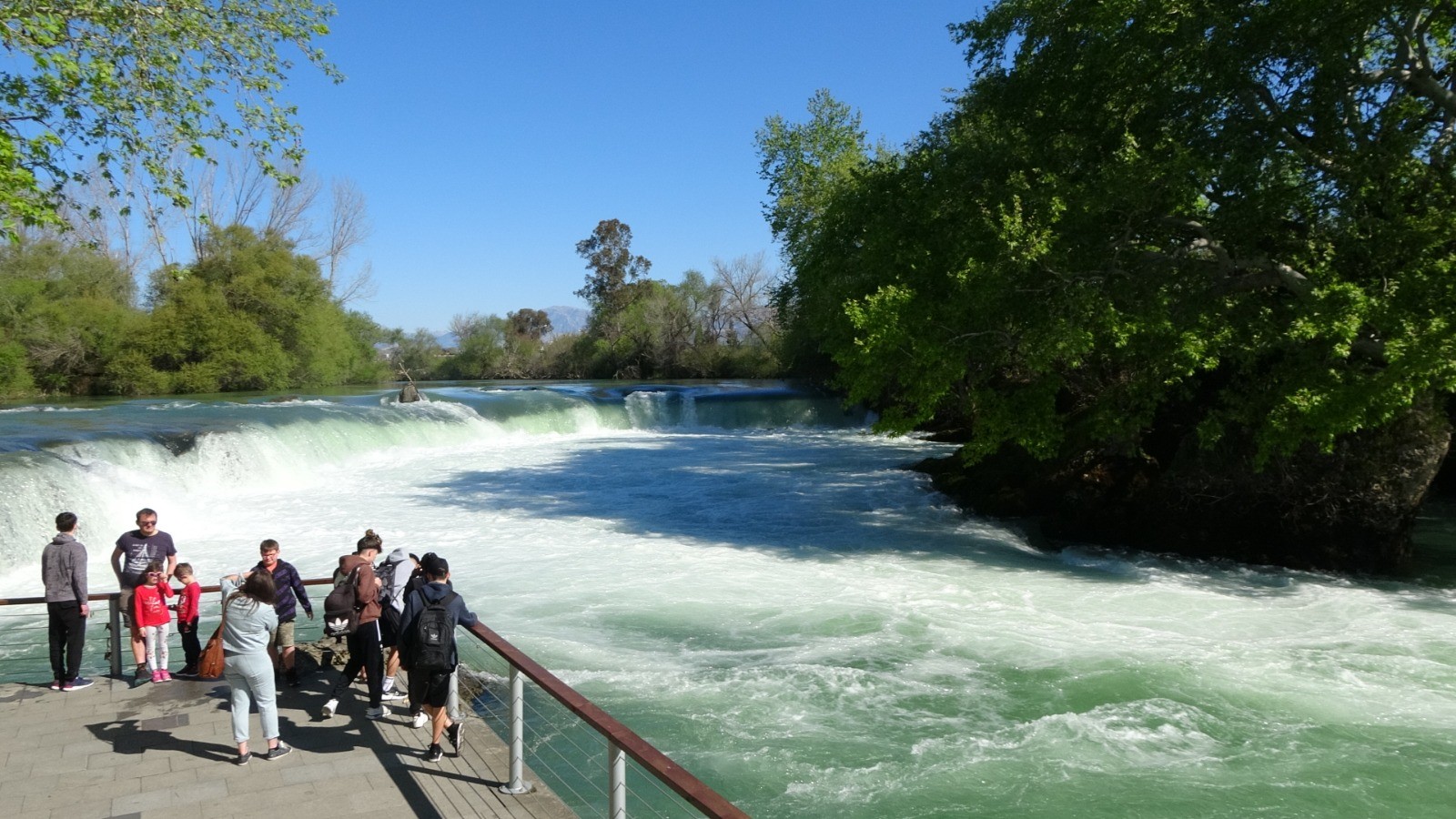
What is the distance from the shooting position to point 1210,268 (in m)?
13.3

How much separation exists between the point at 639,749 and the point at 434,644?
2.73 meters

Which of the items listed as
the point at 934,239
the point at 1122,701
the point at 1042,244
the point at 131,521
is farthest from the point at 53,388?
the point at 1122,701

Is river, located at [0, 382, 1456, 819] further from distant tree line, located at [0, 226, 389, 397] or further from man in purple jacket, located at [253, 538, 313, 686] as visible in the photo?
distant tree line, located at [0, 226, 389, 397]

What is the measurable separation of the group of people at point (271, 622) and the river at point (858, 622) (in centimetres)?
223

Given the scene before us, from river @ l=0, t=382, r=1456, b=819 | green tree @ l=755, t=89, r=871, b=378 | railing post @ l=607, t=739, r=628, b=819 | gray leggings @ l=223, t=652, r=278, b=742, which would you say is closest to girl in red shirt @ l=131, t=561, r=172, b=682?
gray leggings @ l=223, t=652, r=278, b=742

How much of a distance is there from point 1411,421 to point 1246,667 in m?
5.83

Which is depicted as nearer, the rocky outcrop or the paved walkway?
the paved walkway

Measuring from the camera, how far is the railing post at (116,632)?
785cm

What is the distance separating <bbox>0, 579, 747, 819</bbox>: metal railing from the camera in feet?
12.4

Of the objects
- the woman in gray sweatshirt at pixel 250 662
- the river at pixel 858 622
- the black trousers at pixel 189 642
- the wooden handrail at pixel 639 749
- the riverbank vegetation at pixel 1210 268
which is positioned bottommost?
the river at pixel 858 622

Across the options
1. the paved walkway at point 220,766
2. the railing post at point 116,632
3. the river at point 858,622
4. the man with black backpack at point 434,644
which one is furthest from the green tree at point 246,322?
the man with black backpack at point 434,644

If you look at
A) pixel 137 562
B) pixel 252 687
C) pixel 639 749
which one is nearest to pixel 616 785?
pixel 639 749

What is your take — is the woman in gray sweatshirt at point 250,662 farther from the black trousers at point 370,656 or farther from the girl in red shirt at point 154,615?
the girl in red shirt at point 154,615

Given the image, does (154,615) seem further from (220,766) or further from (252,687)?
(220,766)
